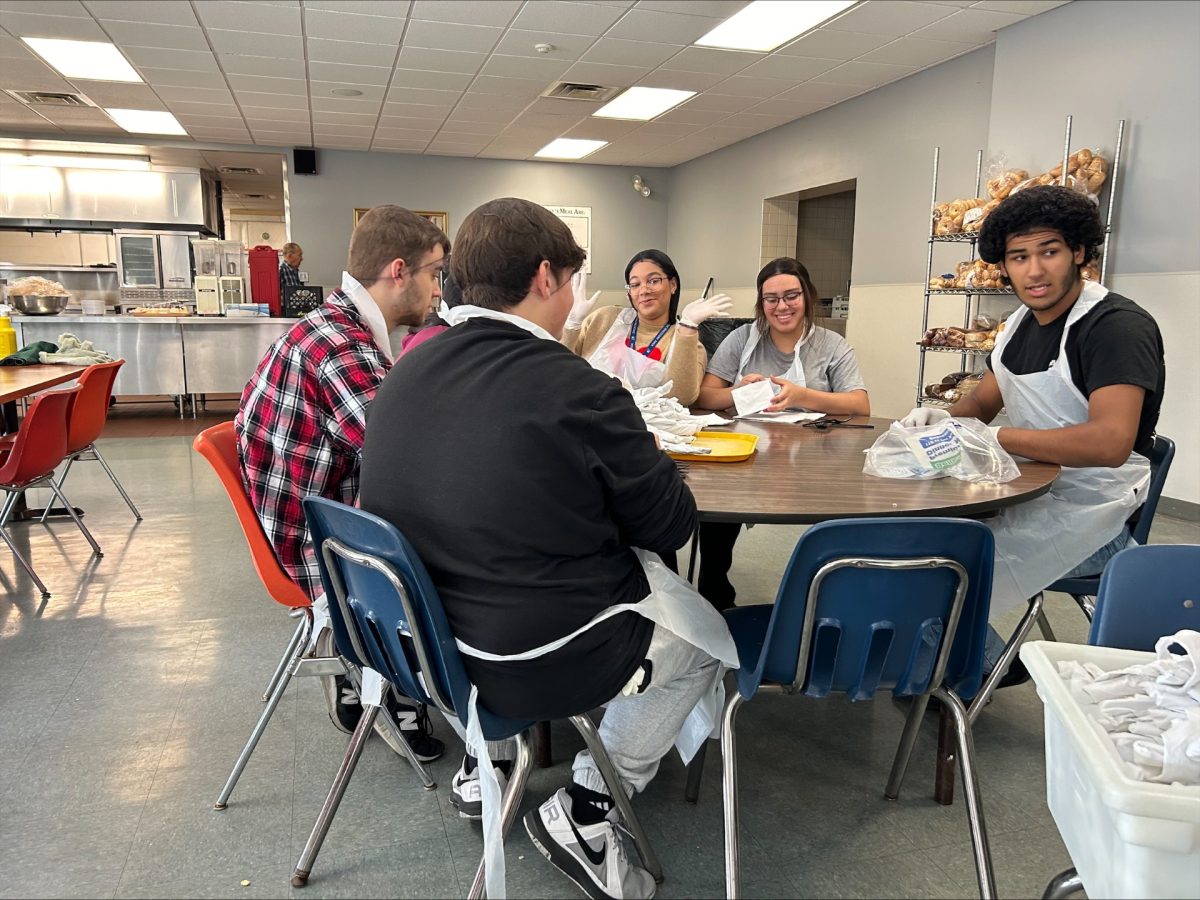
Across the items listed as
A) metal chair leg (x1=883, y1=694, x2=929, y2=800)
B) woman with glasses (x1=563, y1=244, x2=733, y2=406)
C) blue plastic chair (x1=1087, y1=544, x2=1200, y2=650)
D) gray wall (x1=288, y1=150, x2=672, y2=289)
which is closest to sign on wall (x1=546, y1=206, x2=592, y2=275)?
gray wall (x1=288, y1=150, x2=672, y2=289)

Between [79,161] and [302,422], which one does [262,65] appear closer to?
[79,161]

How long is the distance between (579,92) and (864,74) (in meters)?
2.26

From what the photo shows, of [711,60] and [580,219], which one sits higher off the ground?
[711,60]

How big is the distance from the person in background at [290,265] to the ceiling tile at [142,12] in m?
2.98

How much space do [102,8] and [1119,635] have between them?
6.05 metres

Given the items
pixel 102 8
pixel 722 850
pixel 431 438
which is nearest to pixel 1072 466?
pixel 722 850

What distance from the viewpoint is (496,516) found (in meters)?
1.19

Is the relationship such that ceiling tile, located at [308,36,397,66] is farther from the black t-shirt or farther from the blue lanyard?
the black t-shirt

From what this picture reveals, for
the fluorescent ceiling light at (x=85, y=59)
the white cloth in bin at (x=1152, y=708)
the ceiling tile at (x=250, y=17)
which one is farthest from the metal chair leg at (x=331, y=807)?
the fluorescent ceiling light at (x=85, y=59)

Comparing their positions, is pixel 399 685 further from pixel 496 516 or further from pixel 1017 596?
pixel 1017 596

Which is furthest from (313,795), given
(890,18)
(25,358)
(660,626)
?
(890,18)

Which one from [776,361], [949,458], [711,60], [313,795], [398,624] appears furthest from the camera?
[711,60]

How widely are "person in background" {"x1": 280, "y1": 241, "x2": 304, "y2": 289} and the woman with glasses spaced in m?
5.79

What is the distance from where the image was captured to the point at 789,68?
20.2 feet
